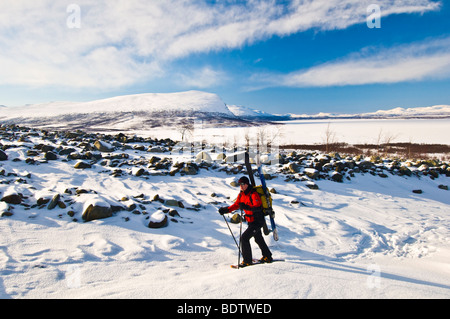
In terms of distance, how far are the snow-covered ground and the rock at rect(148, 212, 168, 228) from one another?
0.60 ft

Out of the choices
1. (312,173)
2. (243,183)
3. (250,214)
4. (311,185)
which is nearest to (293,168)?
(312,173)

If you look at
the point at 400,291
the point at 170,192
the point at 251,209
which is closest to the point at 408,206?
the point at 400,291

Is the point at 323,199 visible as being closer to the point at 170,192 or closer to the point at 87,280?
the point at 170,192

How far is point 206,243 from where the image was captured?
5629 millimetres

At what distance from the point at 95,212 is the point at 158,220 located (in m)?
1.78

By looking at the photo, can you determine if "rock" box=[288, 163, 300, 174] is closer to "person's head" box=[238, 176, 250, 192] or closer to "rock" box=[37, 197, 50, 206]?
"person's head" box=[238, 176, 250, 192]

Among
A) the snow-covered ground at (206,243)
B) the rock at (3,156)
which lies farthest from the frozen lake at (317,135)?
the rock at (3,156)

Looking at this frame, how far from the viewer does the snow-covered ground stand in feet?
10.5

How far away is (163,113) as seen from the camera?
479 feet

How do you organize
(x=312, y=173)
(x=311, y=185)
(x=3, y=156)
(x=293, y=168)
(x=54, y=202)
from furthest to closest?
(x=293, y=168) → (x=312, y=173) → (x=311, y=185) → (x=3, y=156) → (x=54, y=202)

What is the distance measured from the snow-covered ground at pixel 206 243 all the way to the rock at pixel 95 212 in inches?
8.9

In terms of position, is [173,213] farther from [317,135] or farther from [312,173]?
[317,135]

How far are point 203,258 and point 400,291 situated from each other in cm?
348
